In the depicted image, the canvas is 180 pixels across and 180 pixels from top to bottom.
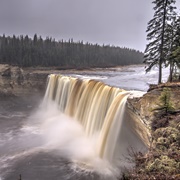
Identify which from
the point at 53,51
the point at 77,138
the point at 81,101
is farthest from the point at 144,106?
the point at 53,51

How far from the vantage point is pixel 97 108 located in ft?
67.9

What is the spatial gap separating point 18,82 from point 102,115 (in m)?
32.3

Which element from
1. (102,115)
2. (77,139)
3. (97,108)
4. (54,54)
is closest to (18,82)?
(77,139)

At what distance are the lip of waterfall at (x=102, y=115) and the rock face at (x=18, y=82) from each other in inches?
629

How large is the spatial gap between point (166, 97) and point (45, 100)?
31473 mm

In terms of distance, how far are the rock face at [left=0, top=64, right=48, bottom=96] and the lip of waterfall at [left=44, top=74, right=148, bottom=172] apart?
15974 millimetres

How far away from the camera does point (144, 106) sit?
13586mm

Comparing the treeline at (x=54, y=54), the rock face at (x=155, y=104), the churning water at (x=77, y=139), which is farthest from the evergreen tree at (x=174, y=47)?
the treeline at (x=54, y=54)

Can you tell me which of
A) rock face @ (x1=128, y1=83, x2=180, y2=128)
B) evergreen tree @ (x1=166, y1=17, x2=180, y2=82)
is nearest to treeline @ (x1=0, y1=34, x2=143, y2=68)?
evergreen tree @ (x1=166, y1=17, x2=180, y2=82)

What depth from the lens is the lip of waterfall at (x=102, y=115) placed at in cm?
1620

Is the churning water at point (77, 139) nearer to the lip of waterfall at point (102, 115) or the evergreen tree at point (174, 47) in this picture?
the lip of waterfall at point (102, 115)

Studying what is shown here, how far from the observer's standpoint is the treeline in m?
89.2

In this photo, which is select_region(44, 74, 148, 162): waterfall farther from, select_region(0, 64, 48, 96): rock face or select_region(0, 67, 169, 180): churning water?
select_region(0, 64, 48, 96): rock face

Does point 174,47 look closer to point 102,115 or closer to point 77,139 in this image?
point 102,115
